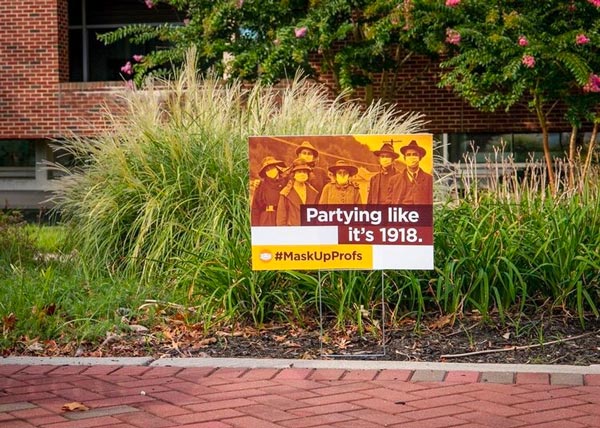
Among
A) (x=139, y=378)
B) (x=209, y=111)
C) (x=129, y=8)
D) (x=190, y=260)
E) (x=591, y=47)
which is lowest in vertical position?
(x=139, y=378)

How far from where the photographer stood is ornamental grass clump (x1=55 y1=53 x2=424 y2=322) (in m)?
7.05

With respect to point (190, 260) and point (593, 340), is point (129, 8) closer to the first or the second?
point (190, 260)

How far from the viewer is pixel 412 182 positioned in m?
6.21

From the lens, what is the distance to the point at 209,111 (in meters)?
9.28

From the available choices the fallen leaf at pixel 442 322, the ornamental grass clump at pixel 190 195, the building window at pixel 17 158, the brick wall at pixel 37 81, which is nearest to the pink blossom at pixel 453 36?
the ornamental grass clump at pixel 190 195

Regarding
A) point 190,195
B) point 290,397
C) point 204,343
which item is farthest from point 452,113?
point 290,397

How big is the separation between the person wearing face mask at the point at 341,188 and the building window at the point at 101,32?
1668cm

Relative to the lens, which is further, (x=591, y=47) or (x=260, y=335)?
(x=591, y=47)

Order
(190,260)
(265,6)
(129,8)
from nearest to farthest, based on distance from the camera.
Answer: (190,260) < (265,6) < (129,8)

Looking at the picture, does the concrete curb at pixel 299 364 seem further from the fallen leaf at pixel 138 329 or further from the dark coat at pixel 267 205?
the dark coat at pixel 267 205

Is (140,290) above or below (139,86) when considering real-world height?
below

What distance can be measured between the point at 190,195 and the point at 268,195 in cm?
223

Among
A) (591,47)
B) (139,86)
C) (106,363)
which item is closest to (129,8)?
(139,86)

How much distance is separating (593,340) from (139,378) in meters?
2.78
